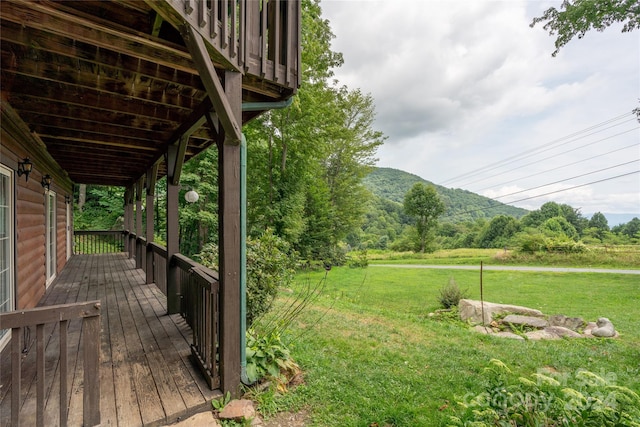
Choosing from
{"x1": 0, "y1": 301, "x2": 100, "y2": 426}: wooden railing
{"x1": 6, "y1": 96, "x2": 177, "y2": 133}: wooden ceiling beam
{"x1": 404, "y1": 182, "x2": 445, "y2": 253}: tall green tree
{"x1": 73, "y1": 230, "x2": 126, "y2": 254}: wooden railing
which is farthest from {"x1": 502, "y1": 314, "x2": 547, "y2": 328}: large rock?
{"x1": 404, "y1": 182, "x2": 445, "y2": 253}: tall green tree

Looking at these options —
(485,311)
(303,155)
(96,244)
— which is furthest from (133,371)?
(96,244)

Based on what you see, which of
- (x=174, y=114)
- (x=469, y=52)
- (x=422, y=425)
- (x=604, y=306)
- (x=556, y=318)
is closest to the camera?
(x=422, y=425)

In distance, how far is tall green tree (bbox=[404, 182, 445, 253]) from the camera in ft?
82.2

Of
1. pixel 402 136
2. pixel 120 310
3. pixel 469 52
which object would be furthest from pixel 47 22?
pixel 402 136

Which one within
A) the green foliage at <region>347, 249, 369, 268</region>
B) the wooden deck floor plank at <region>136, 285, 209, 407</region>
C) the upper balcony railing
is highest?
the upper balcony railing

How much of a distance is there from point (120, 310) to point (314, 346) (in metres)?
2.91

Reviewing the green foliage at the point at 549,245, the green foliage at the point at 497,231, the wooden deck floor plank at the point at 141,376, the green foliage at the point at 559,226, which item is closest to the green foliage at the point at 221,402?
the wooden deck floor plank at the point at 141,376

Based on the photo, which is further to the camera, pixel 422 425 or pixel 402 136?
pixel 402 136

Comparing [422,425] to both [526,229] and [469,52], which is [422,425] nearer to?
[469,52]

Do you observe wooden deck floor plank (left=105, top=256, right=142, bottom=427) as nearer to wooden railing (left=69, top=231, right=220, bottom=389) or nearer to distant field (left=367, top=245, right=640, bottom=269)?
wooden railing (left=69, top=231, right=220, bottom=389)

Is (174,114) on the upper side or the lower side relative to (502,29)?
lower

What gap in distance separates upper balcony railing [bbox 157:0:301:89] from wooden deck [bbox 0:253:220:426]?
2658mm

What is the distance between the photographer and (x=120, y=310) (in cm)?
436

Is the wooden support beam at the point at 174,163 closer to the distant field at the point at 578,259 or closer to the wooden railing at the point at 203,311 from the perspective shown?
the wooden railing at the point at 203,311
